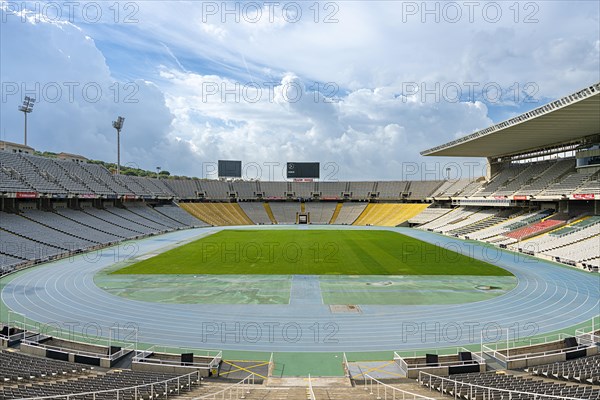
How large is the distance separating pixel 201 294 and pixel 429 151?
5193 cm

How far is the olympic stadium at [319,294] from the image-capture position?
11891 mm

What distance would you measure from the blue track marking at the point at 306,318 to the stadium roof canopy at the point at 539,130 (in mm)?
14868

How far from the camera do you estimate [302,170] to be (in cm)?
8719

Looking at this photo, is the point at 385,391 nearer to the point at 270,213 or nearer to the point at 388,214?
the point at 388,214

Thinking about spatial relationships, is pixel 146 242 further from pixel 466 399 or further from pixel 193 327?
pixel 466 399

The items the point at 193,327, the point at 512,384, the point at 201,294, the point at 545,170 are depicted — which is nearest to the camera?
the point at 512,384

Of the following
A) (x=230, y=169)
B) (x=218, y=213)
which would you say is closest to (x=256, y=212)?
(x=218, y=213)

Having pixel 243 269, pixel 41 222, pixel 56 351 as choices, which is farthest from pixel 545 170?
pixel 41 222

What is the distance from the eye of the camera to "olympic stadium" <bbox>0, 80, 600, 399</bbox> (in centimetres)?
1189

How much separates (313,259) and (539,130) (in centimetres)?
2841

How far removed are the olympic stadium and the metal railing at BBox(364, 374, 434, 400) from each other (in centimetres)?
10

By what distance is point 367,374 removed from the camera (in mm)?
12688

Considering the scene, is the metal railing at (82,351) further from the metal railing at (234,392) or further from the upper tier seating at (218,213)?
the upper tier seating at (218,213)

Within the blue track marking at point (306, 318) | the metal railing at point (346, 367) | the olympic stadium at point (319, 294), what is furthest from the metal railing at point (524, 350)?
the metal railing at point (346, 367)
